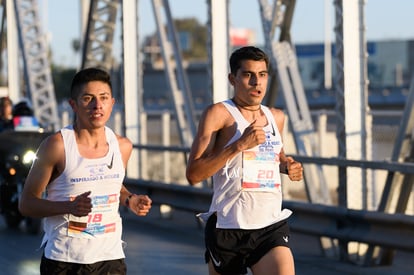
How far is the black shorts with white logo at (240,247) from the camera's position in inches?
278

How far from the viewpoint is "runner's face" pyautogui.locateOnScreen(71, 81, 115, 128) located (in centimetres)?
655

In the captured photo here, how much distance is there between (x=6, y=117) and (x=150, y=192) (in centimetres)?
239

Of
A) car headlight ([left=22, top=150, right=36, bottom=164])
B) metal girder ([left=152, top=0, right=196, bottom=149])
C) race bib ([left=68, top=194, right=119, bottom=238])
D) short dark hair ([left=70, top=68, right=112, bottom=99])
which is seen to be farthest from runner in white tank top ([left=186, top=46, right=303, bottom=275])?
metal girder ([left=152, top=0, right=196, bottom=149])

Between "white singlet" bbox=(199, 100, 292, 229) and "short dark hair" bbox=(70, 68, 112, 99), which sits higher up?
"short dark hair" bbox=(70, 68, 112, 99)

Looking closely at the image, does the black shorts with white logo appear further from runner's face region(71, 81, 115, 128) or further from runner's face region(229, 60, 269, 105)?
runner's face region(71, 81, 115, 128)

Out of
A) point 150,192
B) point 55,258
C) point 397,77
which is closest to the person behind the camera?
point 55,258

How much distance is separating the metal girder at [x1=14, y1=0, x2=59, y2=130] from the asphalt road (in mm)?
8132

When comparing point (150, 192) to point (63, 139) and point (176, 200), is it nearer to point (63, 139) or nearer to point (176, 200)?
point (176, 200)

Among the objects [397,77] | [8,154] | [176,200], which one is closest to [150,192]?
[176,200]

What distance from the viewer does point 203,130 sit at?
23.2 ft

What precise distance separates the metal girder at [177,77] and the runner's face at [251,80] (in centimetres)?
992

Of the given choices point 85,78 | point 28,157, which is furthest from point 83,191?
point 28,157

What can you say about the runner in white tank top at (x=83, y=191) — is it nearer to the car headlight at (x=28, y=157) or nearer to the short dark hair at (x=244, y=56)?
the short dark hair at (x=244, y=56)

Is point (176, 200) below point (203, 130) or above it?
below
